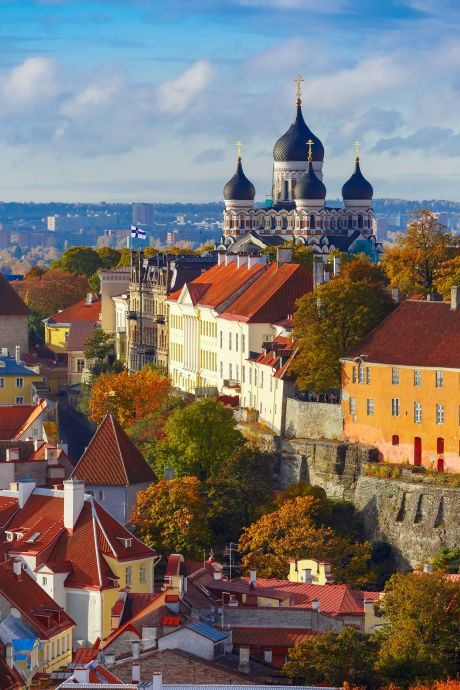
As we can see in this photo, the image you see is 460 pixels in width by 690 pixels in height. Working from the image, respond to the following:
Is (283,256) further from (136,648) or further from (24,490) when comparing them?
(136,648)

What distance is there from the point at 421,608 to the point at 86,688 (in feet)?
42.6

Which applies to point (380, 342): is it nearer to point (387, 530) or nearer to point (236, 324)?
point (387, 530)

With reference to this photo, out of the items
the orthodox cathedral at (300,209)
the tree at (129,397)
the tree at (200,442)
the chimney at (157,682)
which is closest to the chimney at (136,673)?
the chimney at (157,682)

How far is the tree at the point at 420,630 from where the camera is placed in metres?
62.6

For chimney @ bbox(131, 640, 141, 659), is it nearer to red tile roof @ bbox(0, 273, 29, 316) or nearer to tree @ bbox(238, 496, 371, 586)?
tree @ bbox(238, 496, 371, 586)

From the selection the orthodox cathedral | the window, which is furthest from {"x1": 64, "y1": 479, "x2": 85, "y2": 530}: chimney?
the orthodox cathedral

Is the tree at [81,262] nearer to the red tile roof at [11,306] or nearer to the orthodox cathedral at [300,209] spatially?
the orthodox cathedral at [300,209]

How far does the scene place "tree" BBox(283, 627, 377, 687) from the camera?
6194 cm

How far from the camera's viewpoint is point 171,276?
128500 mm

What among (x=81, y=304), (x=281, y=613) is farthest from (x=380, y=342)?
(x=81, y=304)

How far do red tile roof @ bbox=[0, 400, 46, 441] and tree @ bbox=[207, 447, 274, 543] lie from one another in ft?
55.4

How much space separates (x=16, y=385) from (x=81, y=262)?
58.6m

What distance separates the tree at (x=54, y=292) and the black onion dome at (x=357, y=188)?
25.5 meters

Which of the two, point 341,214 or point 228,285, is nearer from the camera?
point 228,285
